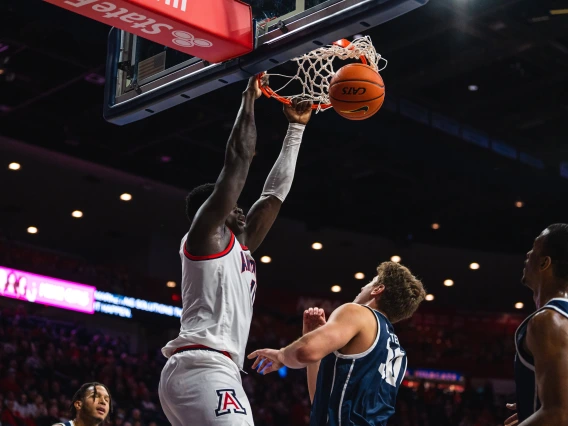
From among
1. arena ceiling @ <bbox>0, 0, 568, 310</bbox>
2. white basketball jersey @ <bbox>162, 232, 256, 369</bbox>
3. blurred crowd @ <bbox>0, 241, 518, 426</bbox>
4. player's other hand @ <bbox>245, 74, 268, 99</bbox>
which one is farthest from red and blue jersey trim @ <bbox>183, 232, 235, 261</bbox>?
blurred crowd @ <bbox>0, 241, 518, 426</bbox>

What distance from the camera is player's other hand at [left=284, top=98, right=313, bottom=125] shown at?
197 inches

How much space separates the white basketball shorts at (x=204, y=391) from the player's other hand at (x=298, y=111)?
1.80 m

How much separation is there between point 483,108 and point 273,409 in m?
8.15

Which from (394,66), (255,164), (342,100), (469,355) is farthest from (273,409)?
(342,100)

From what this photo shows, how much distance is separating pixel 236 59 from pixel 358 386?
2.01 meters

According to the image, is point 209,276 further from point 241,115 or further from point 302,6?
point 302,6

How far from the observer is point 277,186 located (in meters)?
4.73

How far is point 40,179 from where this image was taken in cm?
1759

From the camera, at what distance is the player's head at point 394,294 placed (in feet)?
13.0

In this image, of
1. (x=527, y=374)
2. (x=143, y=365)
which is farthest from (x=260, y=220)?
(x=143, y=365)

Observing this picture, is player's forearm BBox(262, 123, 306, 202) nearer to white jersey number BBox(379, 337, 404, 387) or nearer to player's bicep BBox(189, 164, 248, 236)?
player's bicep BBox(189, 164, 248, 236)

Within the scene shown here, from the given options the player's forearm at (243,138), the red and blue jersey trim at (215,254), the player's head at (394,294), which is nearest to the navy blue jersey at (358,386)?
the player's head at (394,294)

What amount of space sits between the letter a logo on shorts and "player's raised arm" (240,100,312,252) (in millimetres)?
976

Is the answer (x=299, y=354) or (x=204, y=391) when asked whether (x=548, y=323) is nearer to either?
(x=299, y=354)
